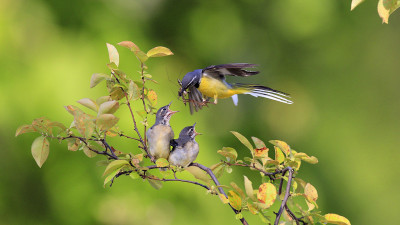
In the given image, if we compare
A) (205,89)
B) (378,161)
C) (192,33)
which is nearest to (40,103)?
(192,33)

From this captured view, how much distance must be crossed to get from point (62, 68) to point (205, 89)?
2.11m

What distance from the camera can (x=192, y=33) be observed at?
470 centimetres

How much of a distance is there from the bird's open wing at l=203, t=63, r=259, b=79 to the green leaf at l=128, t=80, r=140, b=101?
0.30m

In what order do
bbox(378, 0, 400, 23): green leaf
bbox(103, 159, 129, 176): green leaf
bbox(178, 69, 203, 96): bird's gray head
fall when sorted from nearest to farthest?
bbox(378, 0, 400, 23): green leaf, bbox(103, 159, 129, 176): green leaf, bbox(178, 69, 203, 96): bird's gray head

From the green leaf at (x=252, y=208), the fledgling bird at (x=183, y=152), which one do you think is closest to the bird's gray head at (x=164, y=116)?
the fledgling bird at (x=183, y=152)

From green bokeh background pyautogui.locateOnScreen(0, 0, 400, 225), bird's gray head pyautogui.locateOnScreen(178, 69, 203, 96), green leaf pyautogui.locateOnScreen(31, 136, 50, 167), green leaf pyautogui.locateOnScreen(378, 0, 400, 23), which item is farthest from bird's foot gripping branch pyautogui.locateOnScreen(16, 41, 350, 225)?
green bokeh background pyautogui.locateOnScreen(0, 0, 400, 225)

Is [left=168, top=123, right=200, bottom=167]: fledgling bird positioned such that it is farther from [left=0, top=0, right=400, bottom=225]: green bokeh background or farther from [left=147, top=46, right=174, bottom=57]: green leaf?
[left=0, top=0, right=400, bottom=225]: green bokeh background

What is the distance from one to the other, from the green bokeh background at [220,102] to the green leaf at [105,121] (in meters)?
2.08

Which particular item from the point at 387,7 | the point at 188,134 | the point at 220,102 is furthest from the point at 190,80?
the point at 220,102

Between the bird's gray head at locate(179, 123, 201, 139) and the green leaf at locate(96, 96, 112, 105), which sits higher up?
the green leaf at locate(96, 96, 112, 105)

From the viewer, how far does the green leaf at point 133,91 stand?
1268 millimetres

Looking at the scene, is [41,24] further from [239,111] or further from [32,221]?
[239,111]

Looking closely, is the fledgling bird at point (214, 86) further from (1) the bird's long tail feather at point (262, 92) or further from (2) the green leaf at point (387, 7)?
(2) the green leaf at point (387, 7)

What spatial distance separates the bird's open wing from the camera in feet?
4.70
